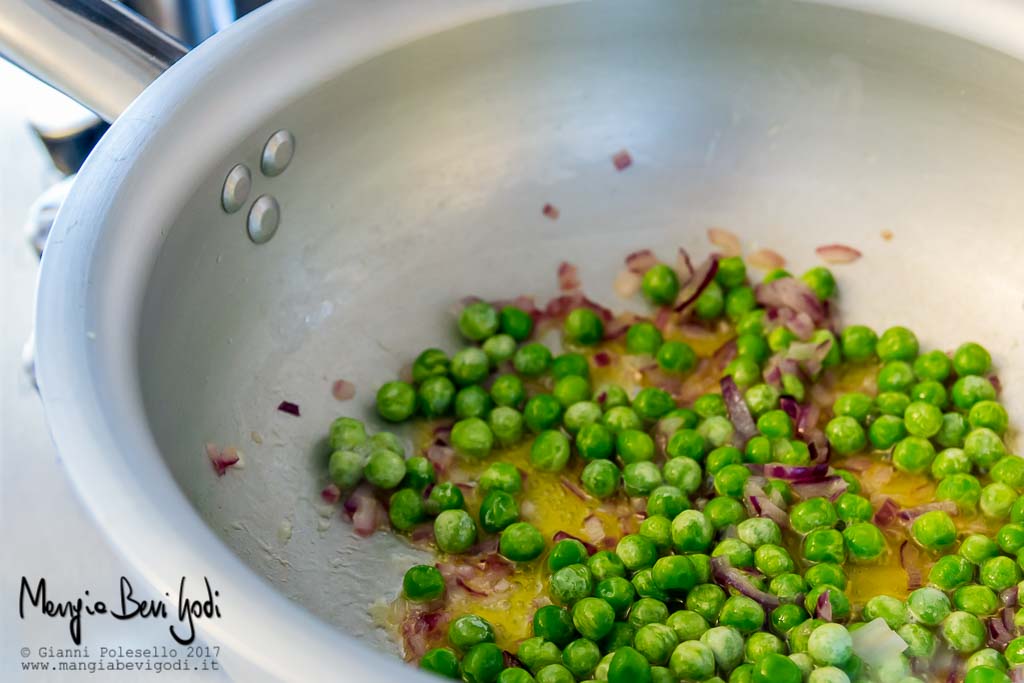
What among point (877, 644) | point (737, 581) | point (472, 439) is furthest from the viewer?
point (472, 439)

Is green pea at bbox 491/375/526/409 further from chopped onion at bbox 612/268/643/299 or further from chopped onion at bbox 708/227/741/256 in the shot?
chopped onion at bbox 708/227/741/256

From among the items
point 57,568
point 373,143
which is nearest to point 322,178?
point 373,143

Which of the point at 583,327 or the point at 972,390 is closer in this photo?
the point at 972,390

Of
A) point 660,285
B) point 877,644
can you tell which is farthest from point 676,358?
point 877,644

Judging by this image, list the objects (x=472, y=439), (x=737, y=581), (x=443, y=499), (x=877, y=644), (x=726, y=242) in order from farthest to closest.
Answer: (x=726, y=242) → (x=472, y=439) → (x=443, y=499) → (x=737, y=581) → (x=877, y=644)

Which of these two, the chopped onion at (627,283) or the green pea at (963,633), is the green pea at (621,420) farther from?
the green pea at (963,633)

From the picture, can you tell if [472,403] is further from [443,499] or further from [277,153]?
[277,153]
